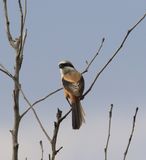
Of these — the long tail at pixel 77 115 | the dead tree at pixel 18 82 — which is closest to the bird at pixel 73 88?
the long tail at pixel 77 115

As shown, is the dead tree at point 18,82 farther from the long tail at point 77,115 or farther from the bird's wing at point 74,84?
the bird's wing at point 74,84

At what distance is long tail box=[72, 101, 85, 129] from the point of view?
6.08m

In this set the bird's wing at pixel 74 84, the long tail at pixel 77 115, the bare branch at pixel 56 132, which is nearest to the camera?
the bare branch at pixel 56 132

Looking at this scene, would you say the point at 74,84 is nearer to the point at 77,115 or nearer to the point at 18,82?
the point at 77,115

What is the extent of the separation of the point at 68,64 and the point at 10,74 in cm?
520

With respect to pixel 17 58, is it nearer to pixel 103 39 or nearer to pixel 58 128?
pixel 58 128

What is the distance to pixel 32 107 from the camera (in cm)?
435

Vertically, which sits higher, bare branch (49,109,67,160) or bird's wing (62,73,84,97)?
bird's wing (62,73,84,97)

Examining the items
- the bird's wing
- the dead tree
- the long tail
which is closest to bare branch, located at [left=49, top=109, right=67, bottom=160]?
the dead tree

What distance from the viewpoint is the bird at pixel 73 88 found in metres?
6.90

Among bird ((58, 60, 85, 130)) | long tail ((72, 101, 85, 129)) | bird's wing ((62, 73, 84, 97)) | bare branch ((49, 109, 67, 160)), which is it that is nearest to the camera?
bare branch ((49, 109, 67, 160))

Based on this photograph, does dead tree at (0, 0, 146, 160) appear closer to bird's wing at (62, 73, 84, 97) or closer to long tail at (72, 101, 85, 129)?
long tail at (72, 101, 85, 129)

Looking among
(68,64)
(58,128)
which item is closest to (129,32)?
(58,128)

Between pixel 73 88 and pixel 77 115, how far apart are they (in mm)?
1444
